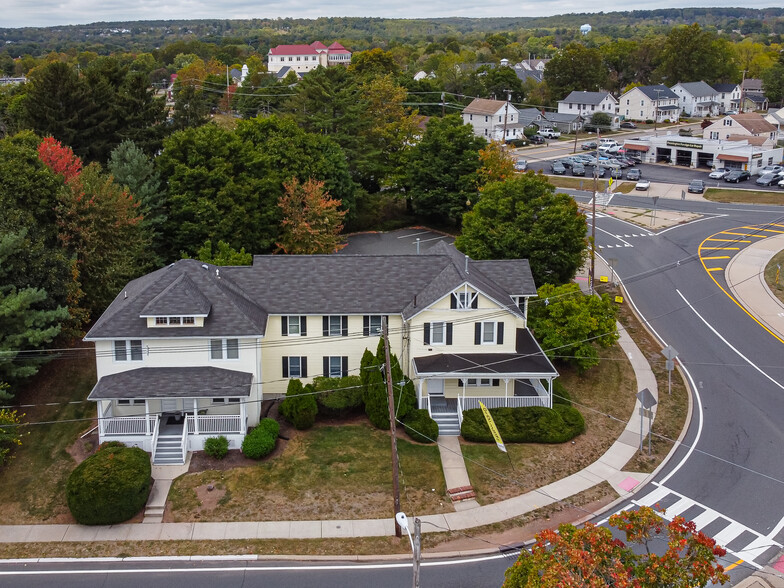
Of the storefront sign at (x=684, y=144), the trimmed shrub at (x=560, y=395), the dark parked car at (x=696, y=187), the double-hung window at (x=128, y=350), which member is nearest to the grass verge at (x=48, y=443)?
the double-hung window at (x=128, y=350)

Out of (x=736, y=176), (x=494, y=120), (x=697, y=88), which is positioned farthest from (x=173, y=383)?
(x=697, y=88)

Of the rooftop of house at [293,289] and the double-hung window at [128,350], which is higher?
the rooftop of house at [293,289]

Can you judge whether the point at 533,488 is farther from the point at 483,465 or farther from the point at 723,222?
the point at 723,222

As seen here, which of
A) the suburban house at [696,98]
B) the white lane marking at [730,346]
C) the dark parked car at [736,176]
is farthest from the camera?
the suburban house at [696,98]

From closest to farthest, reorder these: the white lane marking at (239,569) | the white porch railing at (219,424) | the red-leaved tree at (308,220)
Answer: the white lane marking at (239,569) < the white porch railing at (219,424) < the red-leaved tree at (308,220)

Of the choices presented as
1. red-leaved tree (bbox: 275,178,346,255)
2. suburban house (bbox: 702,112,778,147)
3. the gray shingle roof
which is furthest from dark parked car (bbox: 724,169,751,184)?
red-leaved tree (bbox: 275,178,346,255)

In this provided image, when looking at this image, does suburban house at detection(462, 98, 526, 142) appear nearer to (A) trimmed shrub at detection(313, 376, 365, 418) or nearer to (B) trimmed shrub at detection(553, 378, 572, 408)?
(B) trimmed shrub at detection(553, 378, 572, 408)

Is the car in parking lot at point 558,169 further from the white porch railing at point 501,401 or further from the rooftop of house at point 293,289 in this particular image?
the white porch railing at point 501,401
